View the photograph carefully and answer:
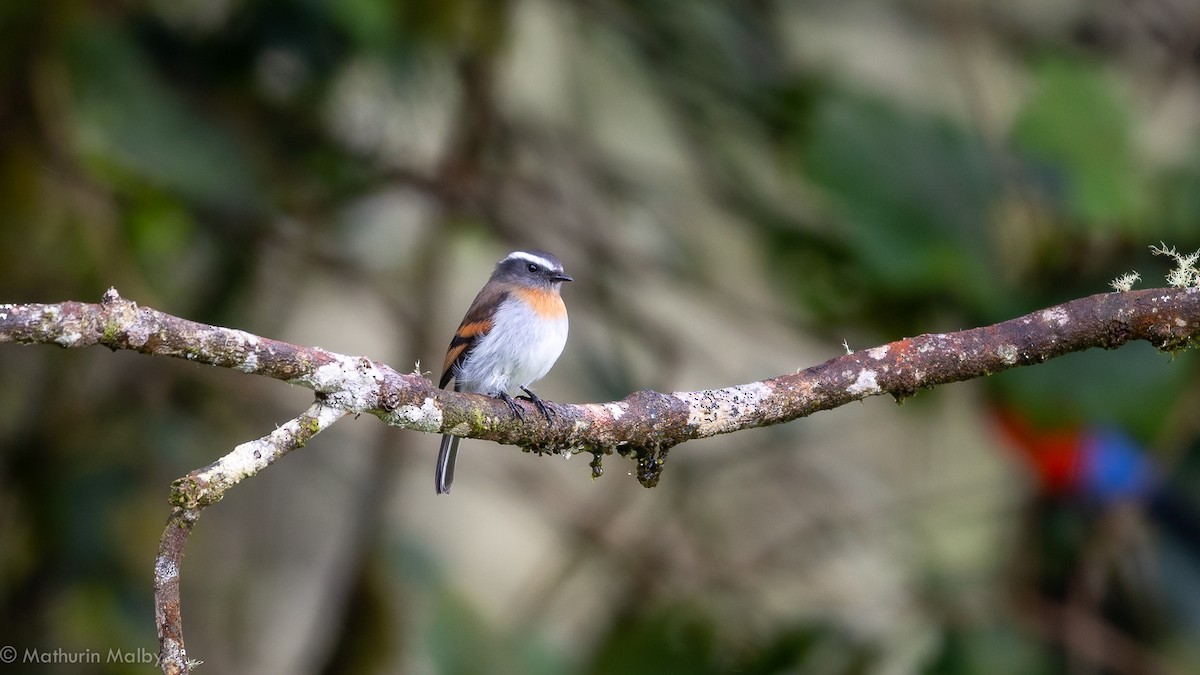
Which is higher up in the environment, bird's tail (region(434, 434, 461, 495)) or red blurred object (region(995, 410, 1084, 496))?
red blurred object (region(995, 410, 1084, 496))

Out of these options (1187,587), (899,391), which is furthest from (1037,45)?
(899,391)

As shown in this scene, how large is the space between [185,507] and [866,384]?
142cm

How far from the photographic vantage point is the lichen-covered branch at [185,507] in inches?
68.9

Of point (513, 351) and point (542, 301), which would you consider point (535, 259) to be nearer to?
point (542, 301)

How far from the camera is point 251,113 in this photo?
561 centimetres

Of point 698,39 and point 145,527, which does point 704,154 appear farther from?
point 145,527

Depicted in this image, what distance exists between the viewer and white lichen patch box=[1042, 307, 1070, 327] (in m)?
2.47

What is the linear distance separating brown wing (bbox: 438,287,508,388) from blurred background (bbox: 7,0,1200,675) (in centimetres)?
128

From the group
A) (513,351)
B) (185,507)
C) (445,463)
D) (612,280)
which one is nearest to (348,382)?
(185,507)

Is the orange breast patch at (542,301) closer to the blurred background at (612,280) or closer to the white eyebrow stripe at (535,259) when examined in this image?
the white eyebrow stripe at (535,259)

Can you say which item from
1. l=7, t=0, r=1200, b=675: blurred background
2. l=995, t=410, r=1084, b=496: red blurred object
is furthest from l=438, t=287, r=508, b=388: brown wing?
l=995, t=410, r=1084, b=496: red blurred object

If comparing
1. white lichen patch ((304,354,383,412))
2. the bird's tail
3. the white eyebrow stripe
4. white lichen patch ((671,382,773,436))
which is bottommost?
white lichen patch ((304,354,383,412))

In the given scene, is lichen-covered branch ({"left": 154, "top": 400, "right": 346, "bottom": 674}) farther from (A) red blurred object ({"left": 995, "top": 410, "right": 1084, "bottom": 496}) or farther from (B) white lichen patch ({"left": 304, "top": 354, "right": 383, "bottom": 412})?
(A) red blurred object ({"left": 995, "top": 410, "right": 1084, "bottom": 496})

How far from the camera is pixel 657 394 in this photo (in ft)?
8.69
